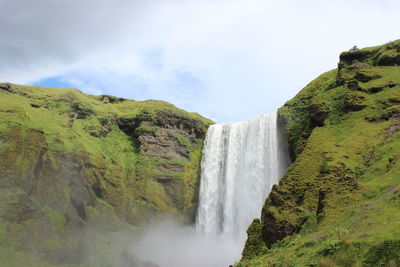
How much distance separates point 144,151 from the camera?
54219mm

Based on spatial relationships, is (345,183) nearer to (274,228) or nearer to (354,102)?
(274,228)

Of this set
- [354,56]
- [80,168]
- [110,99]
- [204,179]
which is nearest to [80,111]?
[80,168]

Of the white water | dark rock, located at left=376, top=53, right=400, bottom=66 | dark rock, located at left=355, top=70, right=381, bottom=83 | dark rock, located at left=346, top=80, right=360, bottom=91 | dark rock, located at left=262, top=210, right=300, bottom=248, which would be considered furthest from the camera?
the white water

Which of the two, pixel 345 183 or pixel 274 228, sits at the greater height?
pixel 345 183

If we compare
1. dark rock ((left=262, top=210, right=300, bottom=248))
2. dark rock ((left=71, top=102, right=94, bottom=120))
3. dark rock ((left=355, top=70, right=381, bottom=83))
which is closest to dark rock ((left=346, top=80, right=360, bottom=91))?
dark rock ((left=355, top=70, right=381, bottom=83))

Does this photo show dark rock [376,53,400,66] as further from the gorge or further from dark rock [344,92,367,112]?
dark rock [344,92,367,112]

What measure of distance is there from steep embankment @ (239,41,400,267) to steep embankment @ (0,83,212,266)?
2244cm

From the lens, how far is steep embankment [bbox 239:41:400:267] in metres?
14.1

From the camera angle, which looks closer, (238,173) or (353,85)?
(353,85)

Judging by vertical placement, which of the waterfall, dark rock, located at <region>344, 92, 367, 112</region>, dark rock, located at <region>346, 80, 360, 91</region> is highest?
dark rock, located at <region>346, 80, 360, 91</region>

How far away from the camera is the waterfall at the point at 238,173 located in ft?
143

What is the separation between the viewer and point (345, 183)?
21250 mm

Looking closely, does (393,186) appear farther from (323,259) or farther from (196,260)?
(196,260)

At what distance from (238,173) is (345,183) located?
27402 millimetres
